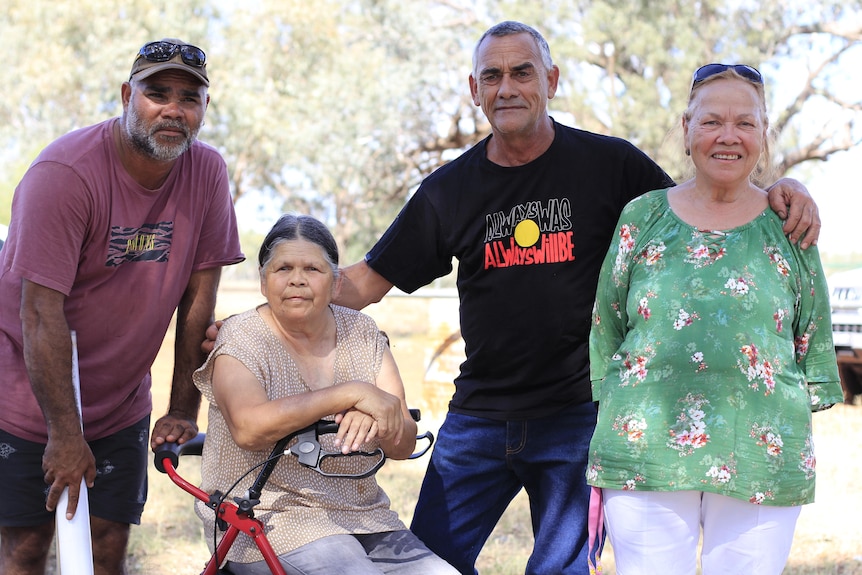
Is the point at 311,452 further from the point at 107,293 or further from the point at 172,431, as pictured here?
the point at 107,293

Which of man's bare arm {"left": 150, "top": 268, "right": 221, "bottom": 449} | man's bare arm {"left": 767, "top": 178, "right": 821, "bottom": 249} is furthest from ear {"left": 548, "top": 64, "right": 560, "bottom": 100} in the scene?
man's bare arm {"left": 150, "top": 268, "right": 221, "bottom": 449}

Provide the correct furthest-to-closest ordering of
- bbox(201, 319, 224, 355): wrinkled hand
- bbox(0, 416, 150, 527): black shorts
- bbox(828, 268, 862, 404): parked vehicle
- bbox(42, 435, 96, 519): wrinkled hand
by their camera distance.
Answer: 1. bbox(828, 268, 862, 404): parked vehicle
2. bbox(0, 416, 150, 527): black shorts
3. bbox(201, 319, 224, 355): wrinkled hand
4. bbox(42, 435, 96, 519): wrinkled hand

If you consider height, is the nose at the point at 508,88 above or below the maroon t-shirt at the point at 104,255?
above

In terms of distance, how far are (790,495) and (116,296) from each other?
6.99 ft

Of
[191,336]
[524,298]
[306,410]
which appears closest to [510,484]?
[524,298]

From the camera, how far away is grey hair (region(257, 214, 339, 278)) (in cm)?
308

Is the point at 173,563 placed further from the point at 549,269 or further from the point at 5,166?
the point at 5,166

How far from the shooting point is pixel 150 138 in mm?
3109

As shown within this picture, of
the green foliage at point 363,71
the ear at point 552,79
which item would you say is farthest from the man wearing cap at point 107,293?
the green foliage at point 363,71

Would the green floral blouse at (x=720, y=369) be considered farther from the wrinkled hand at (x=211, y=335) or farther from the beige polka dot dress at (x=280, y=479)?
the wrinkled hand at (x=211, y=335)

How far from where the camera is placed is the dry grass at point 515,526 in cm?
530

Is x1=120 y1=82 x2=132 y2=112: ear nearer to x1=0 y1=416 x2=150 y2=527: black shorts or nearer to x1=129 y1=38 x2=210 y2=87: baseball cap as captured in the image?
x1=129 y1=38 x2=210 y2=87: baseball cap

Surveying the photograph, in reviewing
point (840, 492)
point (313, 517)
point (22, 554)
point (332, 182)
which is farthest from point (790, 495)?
point (332, 182)

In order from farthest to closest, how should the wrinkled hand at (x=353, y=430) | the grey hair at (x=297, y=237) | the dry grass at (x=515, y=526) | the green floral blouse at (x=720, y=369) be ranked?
the dry grass at (x=515, y=526), the grey hair at (x=297, y=237), the wrinkled hand at (x=353, y=430), the green floral blouse at (x=720, y=369)
